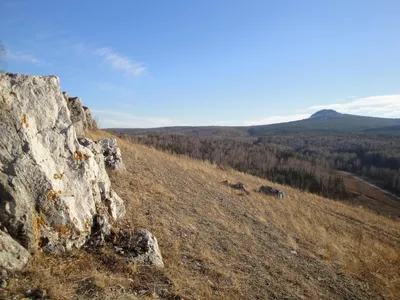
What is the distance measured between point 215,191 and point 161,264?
7478 millimetres

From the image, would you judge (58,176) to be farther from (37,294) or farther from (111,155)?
(111,155)

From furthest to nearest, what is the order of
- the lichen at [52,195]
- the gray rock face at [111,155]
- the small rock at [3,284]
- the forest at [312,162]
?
the forest at [312,162] < the gray rock face at [111,155] < the lichen at [52,195] < the small rock at [3,284]

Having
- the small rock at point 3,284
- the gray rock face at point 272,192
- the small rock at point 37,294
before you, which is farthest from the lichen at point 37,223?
the gray rock face at point 272,192

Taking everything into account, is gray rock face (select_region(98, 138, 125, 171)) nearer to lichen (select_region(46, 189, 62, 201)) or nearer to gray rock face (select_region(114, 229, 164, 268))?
gray rock face (select_region(114, 229, 164, 268))

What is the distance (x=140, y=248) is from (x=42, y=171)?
2.49 m

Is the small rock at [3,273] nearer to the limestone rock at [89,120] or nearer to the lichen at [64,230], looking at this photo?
the lichen at [64,230]

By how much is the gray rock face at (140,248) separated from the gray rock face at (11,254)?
174cm

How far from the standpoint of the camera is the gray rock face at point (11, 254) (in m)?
3.99

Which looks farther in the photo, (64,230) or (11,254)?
(64,230)

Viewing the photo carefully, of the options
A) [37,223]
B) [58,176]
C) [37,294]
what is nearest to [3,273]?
[37,294]

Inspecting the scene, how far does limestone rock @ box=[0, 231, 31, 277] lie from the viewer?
399 cm

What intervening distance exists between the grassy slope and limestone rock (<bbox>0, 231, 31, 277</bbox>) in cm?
17

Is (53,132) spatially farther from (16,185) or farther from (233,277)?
(233,277)

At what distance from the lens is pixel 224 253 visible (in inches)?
282
